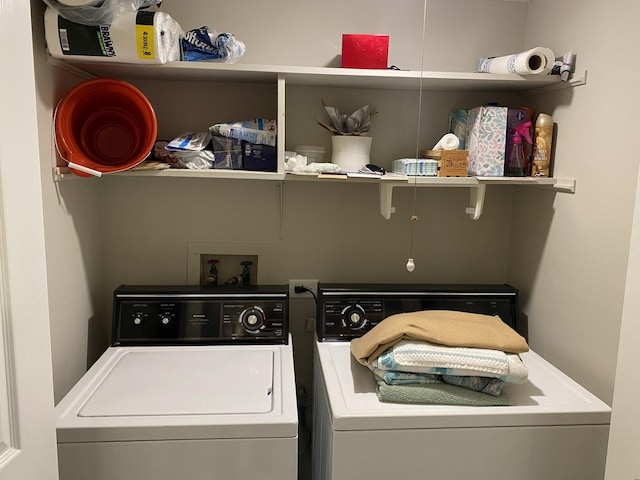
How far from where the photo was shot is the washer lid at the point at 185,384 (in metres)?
1.43

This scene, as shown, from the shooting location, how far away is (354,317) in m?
1.95

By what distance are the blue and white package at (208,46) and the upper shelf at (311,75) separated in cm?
3

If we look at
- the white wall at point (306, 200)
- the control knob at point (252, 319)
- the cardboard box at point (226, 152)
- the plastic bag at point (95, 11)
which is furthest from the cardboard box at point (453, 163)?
the plastic bag at point (95, 11)

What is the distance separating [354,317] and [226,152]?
76cm

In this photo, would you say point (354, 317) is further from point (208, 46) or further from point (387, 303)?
point (208, 46)

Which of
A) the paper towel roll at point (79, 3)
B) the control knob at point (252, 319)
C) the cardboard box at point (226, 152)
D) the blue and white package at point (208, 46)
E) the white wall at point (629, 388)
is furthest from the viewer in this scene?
the control knob at point (252, 319)

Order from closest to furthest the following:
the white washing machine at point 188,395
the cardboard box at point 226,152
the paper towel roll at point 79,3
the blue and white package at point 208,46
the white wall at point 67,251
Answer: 1. the white washing machine at point 188,395
2. the paper towel roll at point 79,3
3. the white wall at point 67,251
4. the blue and white package at point 208,46
5. the cardboard box at point 226,152

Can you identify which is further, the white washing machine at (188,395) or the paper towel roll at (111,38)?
the paper towel roll at (111,38)

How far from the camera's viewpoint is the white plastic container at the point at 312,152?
1.93 metres

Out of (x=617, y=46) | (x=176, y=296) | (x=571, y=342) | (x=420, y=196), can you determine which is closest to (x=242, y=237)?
(x=176, y=296)

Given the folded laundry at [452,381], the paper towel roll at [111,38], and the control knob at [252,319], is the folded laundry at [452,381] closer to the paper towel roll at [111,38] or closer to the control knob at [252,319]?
the control knob at [252,319]

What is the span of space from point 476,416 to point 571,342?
1.63ft

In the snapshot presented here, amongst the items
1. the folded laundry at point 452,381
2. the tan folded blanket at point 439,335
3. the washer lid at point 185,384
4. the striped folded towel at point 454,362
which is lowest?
the washer lid at point 185,384

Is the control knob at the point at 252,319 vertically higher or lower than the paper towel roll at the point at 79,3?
lower
